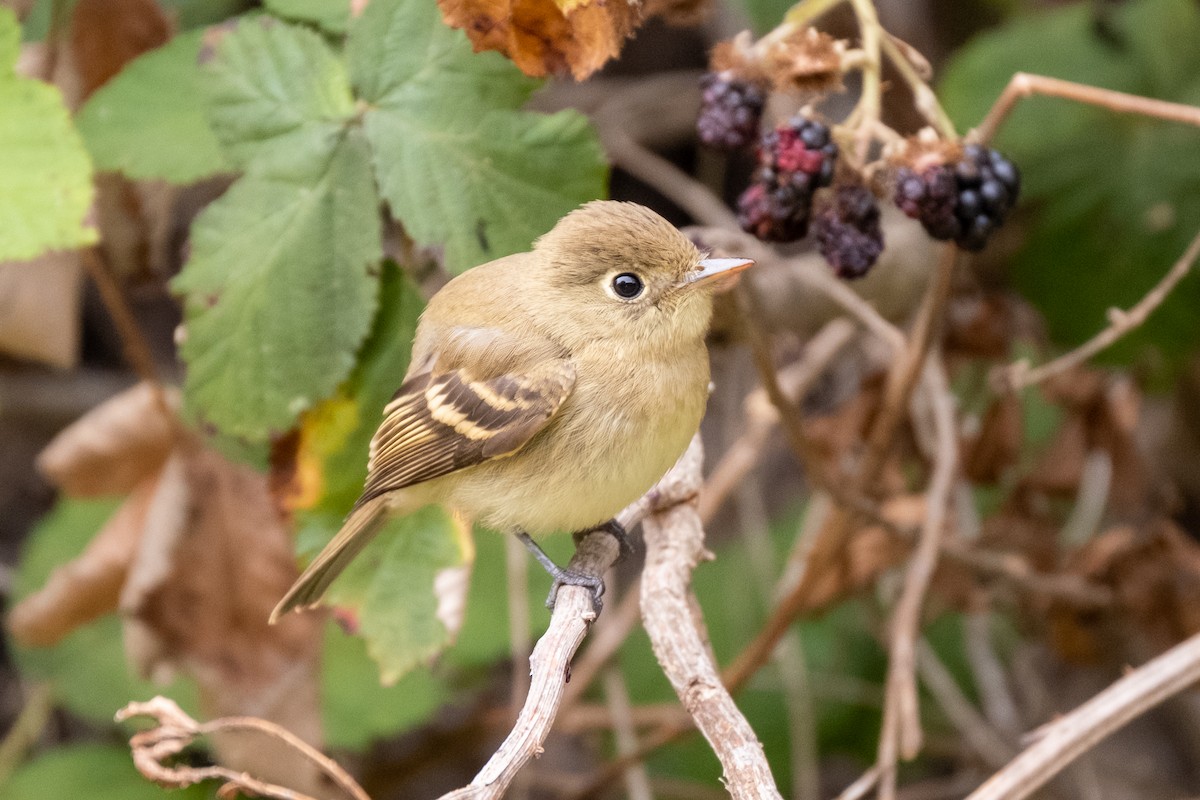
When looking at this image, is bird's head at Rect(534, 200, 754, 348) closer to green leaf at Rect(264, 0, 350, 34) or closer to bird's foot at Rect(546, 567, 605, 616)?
bird's foot at Rect(546, 567, 605, 616)

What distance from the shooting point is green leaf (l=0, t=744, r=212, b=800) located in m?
3.64

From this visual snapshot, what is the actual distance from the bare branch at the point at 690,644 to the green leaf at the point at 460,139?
60 cm

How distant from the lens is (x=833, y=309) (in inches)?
142

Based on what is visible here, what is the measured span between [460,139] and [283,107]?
0.36 m

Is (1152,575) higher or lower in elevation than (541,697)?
lower

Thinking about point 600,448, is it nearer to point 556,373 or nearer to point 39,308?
point 556,373

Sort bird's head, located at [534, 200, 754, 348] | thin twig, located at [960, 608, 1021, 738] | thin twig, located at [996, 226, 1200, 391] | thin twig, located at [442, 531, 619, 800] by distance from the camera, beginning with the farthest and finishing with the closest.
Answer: thin twig, located at [960, 608, 1021, 738], thin twig, located at [996, 226, 1200, 391], bird's head, located at [534, 200, 754, 348], thin twig, located at [442, 531, 619, 800]

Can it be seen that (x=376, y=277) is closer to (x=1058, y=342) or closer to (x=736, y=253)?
(x=736, y=253)

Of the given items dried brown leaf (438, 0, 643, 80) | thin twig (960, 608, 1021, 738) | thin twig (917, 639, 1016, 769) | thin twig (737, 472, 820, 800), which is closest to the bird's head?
dried brown leaf (438, 0, 643, 80)

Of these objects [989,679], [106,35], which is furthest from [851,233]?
[989,679]

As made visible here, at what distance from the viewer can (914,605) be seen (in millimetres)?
3078

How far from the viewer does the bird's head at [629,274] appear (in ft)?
7.84

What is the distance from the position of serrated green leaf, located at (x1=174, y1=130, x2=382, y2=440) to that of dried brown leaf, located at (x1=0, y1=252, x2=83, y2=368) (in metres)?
0.99

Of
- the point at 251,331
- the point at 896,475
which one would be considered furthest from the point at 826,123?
the point at 896,475
